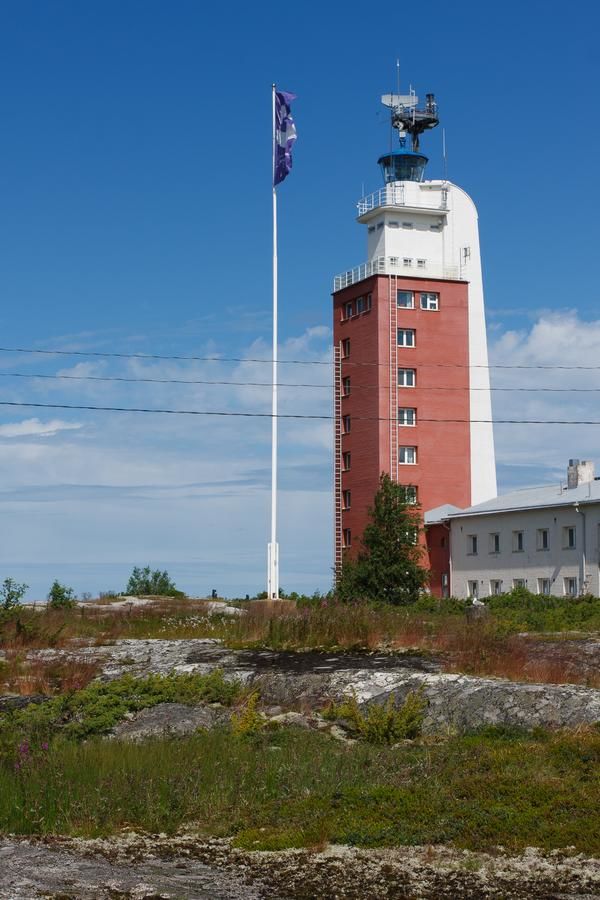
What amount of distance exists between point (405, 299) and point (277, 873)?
191ft

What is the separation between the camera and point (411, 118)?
72812mm

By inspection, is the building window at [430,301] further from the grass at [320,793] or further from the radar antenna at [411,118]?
the grass at [320,793]

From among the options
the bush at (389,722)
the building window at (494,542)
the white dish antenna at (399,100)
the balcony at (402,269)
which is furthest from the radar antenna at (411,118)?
the bush at (389,722)

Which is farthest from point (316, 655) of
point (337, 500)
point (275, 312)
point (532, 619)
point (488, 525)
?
point (337, 500)

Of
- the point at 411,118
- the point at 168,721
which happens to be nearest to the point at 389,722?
the point at 168,721

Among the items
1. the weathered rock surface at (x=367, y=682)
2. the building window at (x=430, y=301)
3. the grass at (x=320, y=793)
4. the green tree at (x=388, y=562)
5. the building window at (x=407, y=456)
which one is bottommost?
the grass at (x=320, y=793)

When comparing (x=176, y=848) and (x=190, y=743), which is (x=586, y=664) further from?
(x=176, y=848)

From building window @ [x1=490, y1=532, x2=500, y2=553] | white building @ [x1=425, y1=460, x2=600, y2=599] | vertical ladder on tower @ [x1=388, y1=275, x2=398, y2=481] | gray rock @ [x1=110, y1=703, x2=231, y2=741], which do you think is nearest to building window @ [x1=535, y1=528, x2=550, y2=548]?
white building @ [x1=425, y1=460, x2=600, y2=599]

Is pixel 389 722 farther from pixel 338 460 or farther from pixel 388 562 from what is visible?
pixel 338 460

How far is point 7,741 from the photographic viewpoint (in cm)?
1510

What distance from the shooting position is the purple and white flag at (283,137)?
5141 cm

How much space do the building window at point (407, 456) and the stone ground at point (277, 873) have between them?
54386 mm

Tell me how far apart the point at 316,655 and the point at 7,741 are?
918cm

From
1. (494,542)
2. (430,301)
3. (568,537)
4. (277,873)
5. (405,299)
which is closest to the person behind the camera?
(277,873)
